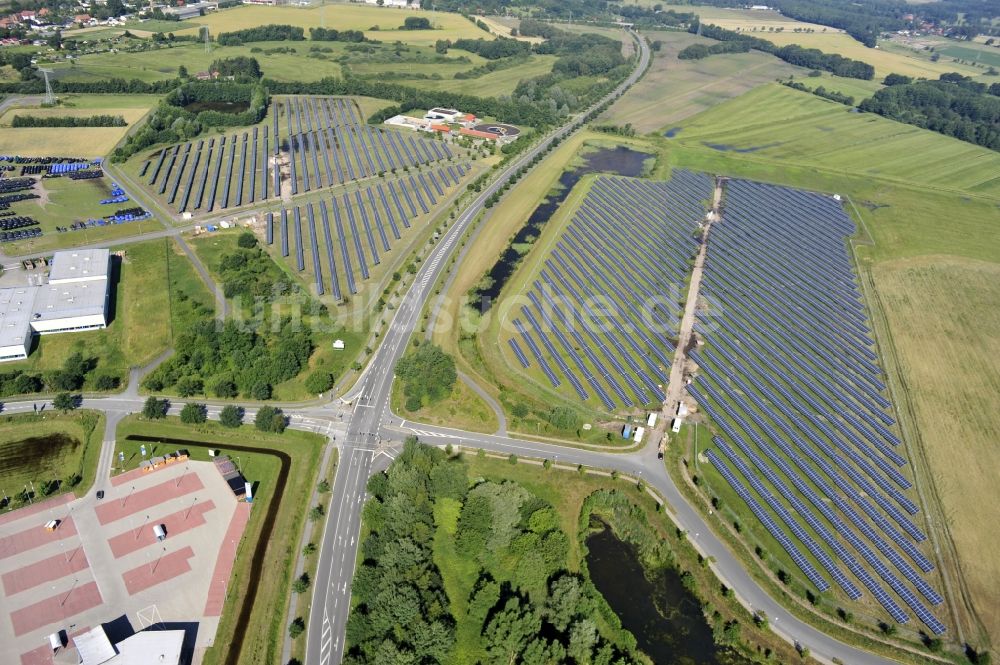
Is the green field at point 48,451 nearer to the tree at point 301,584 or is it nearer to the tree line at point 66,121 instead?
the tree at point 301,584

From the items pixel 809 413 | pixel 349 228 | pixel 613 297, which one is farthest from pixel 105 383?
pixel 809 413

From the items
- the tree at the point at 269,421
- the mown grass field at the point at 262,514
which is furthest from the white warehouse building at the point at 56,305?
the tree at the point at 269,421

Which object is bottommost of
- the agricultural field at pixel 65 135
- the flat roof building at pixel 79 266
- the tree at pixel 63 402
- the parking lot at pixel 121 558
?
the parking lot at pixel 121 558

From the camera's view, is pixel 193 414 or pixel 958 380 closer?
pixel 193 414

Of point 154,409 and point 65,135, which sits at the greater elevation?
point 65,135

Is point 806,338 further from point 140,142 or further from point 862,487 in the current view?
point 140,142

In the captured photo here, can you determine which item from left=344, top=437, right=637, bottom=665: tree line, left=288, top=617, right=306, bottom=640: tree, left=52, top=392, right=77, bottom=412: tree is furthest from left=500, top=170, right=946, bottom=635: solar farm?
left=52, top=392, right=77, bottom=412: tree

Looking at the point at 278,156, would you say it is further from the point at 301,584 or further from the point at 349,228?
the point at 301,584
